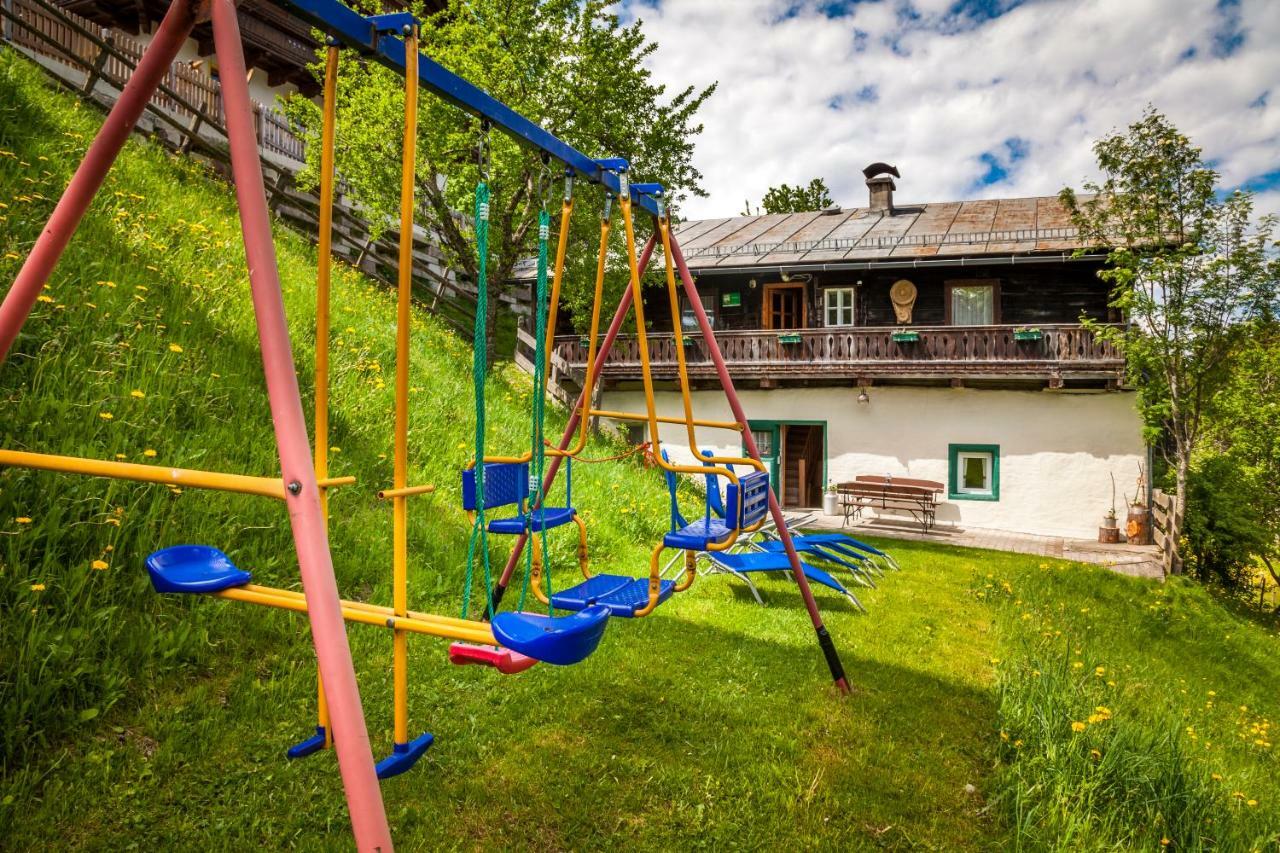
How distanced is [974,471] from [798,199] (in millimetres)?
24841

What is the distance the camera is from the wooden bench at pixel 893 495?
515 inches

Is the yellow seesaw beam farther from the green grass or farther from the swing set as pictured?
the green grass

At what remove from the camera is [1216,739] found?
478 cm

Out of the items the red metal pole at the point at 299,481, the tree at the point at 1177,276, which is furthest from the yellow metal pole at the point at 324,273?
the tree at the point at 1177,276

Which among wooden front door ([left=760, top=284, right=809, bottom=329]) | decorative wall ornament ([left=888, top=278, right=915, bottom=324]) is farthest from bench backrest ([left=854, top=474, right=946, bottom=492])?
wooden front door ([left=760, top=284, right=809, bottom=329])

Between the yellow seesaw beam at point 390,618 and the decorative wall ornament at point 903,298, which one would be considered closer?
the yellow seesaw beam at point 390,618

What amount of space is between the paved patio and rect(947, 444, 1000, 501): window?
70cm

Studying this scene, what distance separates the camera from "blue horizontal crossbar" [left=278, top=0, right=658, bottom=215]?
217 centimetres

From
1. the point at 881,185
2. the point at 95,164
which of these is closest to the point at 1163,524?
the point at 881,185

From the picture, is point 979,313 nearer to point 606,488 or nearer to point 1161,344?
point 1161,344

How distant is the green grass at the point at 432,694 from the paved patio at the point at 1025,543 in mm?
4014

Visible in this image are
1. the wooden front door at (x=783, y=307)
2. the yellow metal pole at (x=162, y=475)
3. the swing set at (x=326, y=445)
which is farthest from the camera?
the wooden front door at (x=783, y=307)

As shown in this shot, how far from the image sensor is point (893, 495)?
43.6 feet

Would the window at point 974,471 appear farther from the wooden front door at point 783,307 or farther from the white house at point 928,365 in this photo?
the wooden front door at point 783,307
